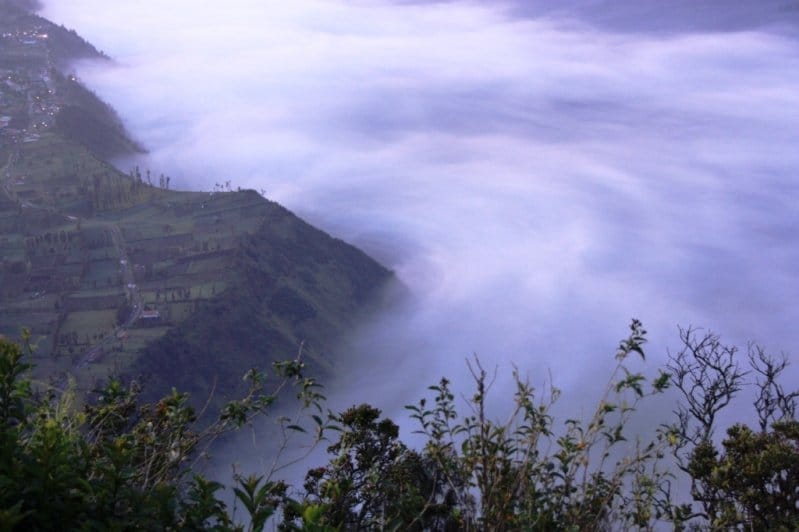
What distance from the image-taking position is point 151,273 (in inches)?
3095

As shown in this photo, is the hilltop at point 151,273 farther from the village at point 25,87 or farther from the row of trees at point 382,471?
the row of trees at point 382,471

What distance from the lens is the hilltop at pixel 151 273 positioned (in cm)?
6750

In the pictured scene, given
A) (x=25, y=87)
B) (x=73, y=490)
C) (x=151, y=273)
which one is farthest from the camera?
(x=25, y=87)

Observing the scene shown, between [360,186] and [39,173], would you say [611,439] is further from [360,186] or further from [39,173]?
[360,186]

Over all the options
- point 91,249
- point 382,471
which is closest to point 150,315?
point 91,249

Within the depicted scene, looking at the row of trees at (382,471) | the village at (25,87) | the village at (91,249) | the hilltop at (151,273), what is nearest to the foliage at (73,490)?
the row of trees at (382,471)

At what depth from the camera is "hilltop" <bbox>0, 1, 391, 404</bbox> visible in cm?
6750

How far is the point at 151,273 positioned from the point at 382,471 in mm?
74549

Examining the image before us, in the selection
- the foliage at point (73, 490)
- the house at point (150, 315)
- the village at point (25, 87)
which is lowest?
the foliage at point (73, 490)

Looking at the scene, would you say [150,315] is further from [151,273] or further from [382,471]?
[382,471]

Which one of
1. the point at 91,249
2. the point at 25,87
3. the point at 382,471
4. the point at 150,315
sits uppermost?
the point at 25,87

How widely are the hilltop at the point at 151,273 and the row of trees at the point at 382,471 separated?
49779mm

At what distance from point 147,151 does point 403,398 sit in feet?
334

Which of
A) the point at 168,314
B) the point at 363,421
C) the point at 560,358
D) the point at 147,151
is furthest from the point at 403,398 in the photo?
the point at 147,151
